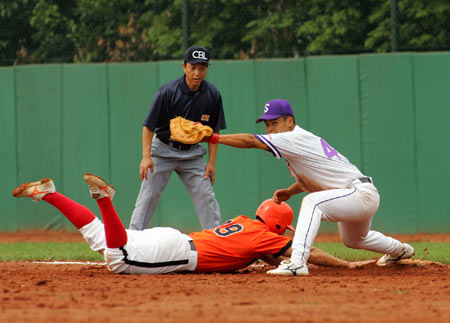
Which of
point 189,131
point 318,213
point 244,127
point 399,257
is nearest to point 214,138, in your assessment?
point 189,131

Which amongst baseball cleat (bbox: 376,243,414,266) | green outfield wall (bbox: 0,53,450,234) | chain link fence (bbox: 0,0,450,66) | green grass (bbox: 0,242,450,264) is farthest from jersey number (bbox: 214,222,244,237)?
chain link fence (bbox: 0,0,450,66)

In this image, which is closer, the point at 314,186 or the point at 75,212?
the point at 75,212

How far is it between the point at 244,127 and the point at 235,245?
206 inches

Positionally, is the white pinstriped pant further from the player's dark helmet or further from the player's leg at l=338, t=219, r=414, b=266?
the player's dark helmet

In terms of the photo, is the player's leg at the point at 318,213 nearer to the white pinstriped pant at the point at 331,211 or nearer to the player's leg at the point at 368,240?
the white pinstriped pant at the point at 331,211

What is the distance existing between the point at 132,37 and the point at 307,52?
9.24ft

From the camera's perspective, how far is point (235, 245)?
5840 millimetres

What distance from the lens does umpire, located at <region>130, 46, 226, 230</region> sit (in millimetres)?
6984

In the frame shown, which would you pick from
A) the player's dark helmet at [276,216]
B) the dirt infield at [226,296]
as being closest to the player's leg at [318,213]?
the dirt infield at [226,296]

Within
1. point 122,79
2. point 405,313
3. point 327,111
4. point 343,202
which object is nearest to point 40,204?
point 122,79

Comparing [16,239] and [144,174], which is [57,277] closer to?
[144,174]

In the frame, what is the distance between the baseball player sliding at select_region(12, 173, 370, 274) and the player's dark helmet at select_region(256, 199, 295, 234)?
6 centimetres

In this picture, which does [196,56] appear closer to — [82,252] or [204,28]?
[82,252]

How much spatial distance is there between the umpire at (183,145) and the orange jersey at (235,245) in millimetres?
1161
